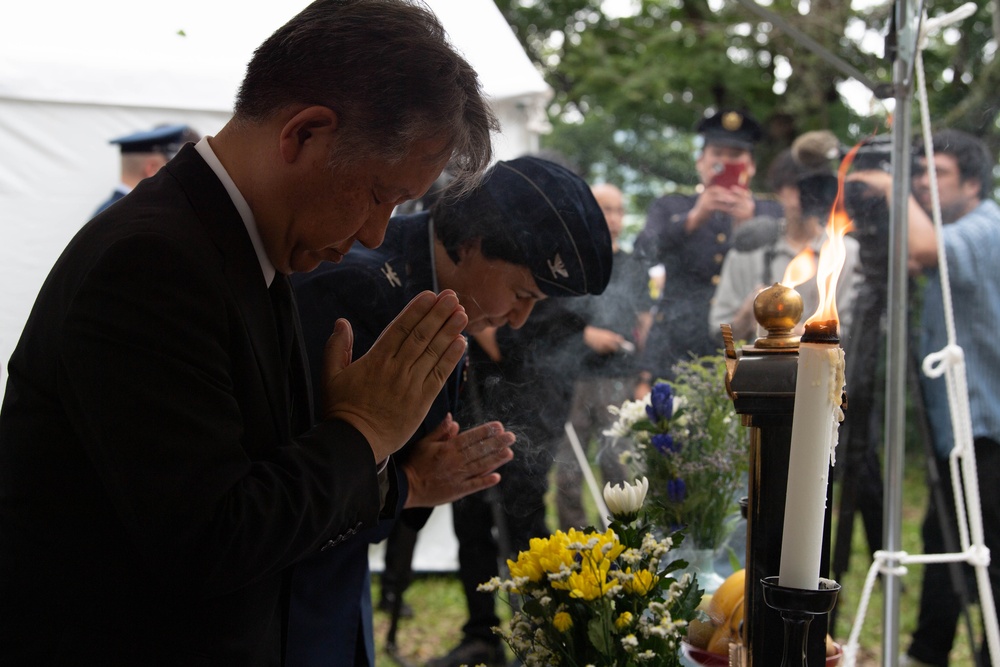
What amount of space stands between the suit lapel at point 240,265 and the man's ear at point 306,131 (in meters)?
0.10

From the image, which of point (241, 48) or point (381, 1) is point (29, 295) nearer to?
point (241, 48)

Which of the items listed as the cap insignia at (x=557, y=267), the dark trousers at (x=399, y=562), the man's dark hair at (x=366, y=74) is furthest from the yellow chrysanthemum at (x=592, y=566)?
the dark trousers at (x=399, y=562)

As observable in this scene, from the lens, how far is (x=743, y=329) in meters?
3.60

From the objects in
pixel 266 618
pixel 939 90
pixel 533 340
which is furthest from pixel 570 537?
pixel 939 90

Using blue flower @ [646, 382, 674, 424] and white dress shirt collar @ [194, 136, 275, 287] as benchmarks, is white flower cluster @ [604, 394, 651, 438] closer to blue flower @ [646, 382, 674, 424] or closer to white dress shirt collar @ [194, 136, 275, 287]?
blue flower @ [646, 382, 674, 424]

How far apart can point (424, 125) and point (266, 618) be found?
0.67 meters

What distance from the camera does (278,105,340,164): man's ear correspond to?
46.0 inches

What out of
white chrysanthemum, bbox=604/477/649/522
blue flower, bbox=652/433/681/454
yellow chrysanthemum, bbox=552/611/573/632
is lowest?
yellow chrysanthemum, bbox=552/611/573/632

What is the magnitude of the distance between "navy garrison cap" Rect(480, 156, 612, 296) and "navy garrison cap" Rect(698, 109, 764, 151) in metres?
2.68

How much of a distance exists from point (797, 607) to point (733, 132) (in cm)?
375

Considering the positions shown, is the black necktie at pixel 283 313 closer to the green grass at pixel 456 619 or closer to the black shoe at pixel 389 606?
the green grass at pixel 456 619

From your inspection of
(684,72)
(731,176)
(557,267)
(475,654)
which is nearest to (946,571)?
(731,176)

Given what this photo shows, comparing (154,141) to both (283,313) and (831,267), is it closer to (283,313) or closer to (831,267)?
(283,313)

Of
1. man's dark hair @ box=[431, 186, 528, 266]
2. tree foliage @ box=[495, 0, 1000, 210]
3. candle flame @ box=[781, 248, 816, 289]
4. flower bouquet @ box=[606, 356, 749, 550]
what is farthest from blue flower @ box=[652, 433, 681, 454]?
tree foliage @ box=[495, 0, 1000, 210]
